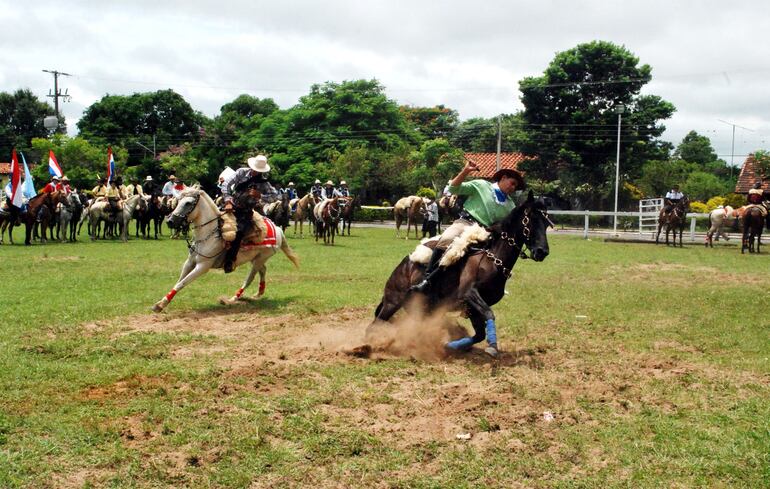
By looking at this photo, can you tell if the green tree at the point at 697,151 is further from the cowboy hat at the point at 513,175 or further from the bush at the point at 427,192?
the cowboy hat at the point at 513,175

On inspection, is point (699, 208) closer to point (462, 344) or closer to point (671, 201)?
point (671, 201)

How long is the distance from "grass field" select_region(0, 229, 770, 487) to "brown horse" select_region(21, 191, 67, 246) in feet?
48.1

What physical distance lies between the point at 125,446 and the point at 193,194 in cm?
748

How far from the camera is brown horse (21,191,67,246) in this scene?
27.2 metres

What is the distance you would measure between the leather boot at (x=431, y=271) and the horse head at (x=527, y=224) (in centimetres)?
82

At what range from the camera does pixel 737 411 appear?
681cm

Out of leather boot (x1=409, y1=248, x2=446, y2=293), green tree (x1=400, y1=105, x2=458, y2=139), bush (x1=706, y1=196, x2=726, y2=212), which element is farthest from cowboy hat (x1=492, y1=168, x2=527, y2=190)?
green tree (x1=400, y1=105, x2=458, y2=139)

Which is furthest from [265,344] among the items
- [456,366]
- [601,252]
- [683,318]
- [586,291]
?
[601,252]

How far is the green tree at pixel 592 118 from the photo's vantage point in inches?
2018

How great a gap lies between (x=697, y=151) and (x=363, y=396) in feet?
282

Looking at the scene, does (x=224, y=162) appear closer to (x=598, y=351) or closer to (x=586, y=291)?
(x=586, y=291)

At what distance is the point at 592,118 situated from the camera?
168 ft

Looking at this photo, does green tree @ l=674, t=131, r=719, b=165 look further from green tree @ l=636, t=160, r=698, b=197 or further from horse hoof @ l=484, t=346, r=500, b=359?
horse hoof @ l=484, t=346, r=500, b=359

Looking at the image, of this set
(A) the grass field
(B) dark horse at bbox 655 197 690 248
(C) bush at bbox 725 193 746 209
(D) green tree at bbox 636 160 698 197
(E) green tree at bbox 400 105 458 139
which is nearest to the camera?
(A) the grass field
